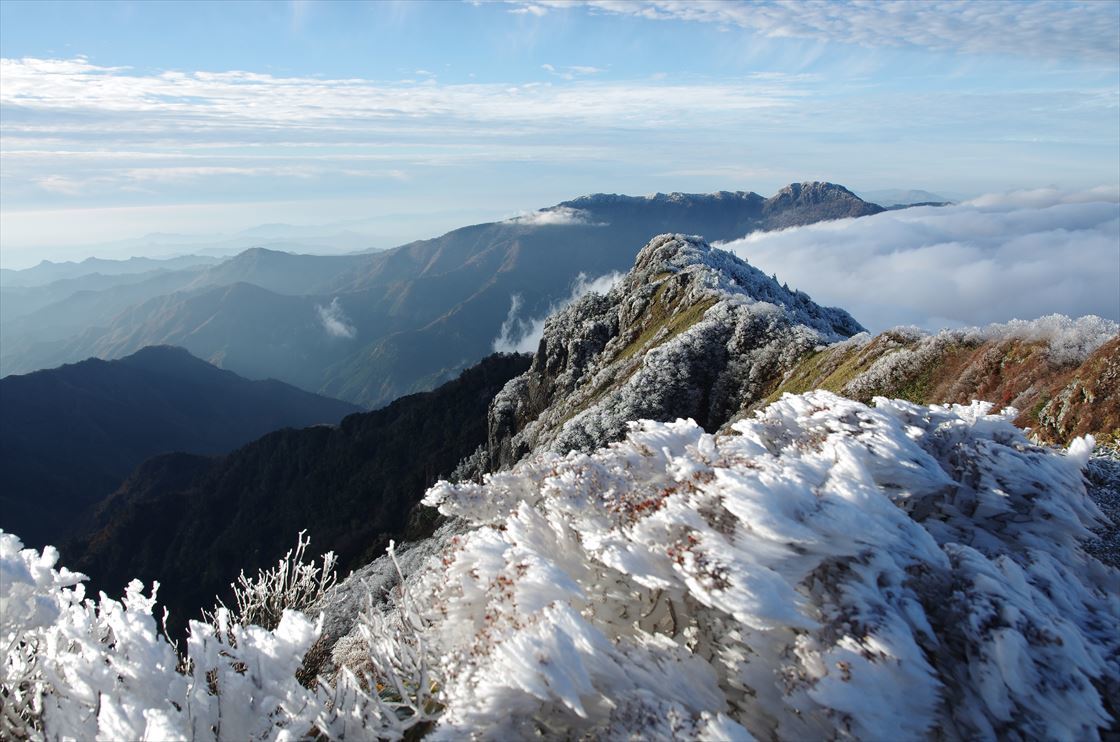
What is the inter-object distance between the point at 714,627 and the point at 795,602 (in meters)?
1.65

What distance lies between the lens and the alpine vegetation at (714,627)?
746 cm

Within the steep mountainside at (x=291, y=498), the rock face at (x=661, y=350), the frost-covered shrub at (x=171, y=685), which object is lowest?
the steep mountainside at (x=291, y=498)

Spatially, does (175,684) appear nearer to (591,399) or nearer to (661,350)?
(661,350)

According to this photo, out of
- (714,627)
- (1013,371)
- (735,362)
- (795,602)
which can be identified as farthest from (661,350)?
(795,602)

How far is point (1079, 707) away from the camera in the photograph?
7.19m

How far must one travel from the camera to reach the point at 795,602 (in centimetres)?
776

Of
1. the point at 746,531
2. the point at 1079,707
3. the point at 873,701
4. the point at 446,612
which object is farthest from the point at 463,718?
the point at 1079,707

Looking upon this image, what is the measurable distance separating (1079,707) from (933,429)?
5.70m

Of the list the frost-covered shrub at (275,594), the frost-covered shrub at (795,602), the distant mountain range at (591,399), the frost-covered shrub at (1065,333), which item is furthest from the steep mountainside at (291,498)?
the frost-covered shrub at (795,602)

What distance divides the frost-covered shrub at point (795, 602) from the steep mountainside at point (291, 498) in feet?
364

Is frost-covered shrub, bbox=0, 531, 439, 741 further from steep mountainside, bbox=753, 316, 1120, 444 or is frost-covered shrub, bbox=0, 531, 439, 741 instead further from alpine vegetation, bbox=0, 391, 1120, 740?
steep mountainside, bbox=753, 316, 1120, 444

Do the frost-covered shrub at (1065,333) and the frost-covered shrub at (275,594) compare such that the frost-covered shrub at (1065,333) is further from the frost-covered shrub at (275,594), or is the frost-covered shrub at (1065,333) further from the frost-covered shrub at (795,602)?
the frost-covered shrub at (275,594)

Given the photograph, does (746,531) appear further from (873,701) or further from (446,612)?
(446,612)

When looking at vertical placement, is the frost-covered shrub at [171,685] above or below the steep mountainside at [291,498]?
above
